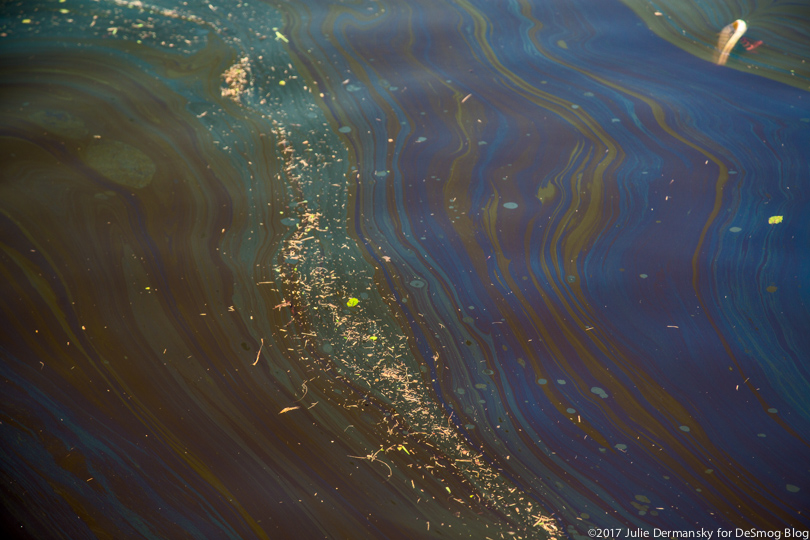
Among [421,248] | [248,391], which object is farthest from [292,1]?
[248,391]

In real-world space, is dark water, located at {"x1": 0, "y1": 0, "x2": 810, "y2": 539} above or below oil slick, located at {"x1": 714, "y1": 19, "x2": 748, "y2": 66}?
below

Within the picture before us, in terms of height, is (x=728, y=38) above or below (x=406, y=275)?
above

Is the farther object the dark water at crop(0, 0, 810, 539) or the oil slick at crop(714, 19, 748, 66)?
the oil slick at crop(714, 19, 748, 66)

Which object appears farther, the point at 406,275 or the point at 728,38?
the point at 728,38
